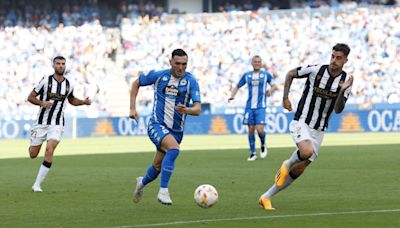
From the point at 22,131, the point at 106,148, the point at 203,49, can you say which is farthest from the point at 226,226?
the point at 203,49

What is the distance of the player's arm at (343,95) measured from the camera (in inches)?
472

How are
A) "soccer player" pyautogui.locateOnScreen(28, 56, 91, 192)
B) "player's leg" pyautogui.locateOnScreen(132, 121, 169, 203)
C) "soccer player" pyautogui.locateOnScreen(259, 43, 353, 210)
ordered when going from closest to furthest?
1. "soccer player" pyautogui.locateOnScreen(259, 43, 353, 210)
2. "player's leg" pyautogui.locateOnScreen(132, 121, 169, 203)
3. "soccer player" pyautogui.locateOnScreen(28, 56, 91, 192)

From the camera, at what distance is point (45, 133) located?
16891 millimetres

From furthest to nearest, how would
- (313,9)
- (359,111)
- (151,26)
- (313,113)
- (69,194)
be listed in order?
(151,26)
(313,9)
(359,111)
(69,194)
(313,113)

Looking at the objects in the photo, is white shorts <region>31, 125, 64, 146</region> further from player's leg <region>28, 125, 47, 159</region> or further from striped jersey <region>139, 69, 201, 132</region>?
striped jersey <region>139, 69, 201, 132</region>

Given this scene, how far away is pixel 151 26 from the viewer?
51.7 meters

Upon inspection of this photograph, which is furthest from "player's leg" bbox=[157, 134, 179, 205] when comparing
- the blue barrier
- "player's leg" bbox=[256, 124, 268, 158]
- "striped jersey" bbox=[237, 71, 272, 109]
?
the blue barrier

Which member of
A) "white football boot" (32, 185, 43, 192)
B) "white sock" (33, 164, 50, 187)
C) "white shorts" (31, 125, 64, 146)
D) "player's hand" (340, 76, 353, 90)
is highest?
"player's hand" (340, 76, 353, 90)

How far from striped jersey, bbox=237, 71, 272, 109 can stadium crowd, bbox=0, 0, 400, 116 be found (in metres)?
18.2

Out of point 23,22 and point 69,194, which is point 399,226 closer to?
point 69,194

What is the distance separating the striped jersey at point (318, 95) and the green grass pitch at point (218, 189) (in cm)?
116

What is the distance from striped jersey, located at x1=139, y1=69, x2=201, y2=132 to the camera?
43.2ft

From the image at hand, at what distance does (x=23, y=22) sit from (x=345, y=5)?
58.2 feet

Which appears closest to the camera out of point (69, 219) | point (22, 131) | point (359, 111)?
point (69, 219)
